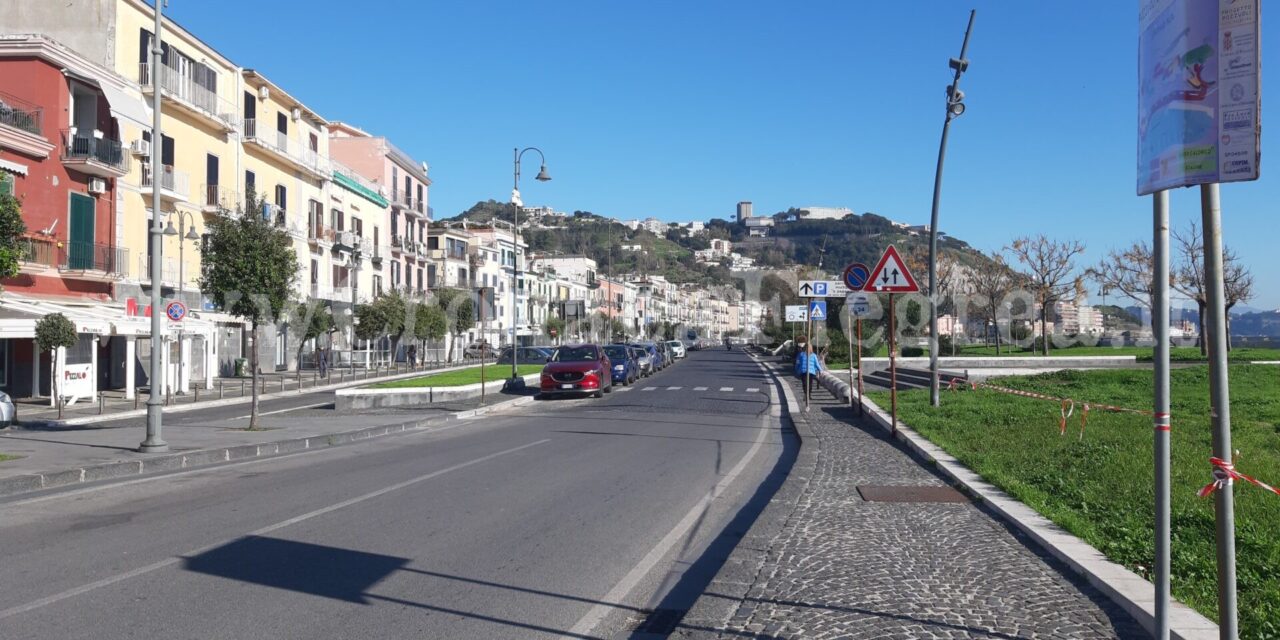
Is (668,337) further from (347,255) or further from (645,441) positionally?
(645,441)

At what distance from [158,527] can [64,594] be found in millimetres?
2539

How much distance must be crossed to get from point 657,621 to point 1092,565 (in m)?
2.96

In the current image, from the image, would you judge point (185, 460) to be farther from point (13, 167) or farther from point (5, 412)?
point (13, 167)

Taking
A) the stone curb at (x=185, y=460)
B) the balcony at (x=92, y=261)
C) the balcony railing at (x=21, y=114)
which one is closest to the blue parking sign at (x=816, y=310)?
the stone curb at (x=185, y=460)

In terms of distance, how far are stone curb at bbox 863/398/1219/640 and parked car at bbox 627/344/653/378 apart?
34.1 metres

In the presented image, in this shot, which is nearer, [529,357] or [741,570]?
[741,570]

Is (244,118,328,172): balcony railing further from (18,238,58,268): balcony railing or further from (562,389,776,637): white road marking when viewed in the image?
(562,389,776,637): white road marking

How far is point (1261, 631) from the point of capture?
4715 mm

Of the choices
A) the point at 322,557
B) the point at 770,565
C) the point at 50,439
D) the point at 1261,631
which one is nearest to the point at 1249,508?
the point at 1261,631

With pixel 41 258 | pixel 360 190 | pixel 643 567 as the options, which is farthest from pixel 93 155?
pixel 643 567

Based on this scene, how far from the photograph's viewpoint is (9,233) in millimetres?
13633

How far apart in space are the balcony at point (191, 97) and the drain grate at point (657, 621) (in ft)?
115

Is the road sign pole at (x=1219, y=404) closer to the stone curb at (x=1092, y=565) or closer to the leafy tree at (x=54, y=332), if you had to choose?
the stone curb at (x=1092, y=565)

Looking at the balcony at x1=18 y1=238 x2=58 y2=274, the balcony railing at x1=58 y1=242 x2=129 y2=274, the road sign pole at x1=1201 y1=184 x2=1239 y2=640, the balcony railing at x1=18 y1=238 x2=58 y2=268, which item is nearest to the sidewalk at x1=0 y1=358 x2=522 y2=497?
the balcony at x1=18 y1=238 x2=58 y2=274
